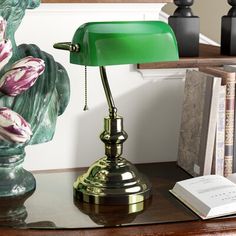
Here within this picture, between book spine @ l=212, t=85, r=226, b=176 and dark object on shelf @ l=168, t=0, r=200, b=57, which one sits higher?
dark object on shelf @ l=168, t=0, r=200, b=57

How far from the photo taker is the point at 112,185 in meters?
A: 1.29

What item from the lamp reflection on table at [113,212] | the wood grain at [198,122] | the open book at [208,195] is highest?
the wood grain at [198,122]

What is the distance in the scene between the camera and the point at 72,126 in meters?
1.62

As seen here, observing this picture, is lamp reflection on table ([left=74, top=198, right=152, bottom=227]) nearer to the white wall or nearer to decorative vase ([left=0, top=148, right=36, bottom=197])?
decorative vase ([left=0, top=148, right=36, bottom=197])

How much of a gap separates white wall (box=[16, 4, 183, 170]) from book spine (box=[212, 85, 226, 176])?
255 mm

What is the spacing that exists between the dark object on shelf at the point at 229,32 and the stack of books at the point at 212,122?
20cm

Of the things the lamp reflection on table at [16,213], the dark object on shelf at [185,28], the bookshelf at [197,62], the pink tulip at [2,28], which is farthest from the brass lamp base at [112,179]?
the dark object on shelf at [185,28]

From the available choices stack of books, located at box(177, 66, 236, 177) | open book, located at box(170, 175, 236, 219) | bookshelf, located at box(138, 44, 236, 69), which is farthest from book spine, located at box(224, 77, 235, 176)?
bookshelf, located at box(138, 44, 236, 69)

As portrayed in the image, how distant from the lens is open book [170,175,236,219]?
3.94 feet

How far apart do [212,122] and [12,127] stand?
1.67 feet

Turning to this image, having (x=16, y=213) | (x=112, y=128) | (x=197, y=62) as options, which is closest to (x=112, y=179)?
(x=112, y=128)

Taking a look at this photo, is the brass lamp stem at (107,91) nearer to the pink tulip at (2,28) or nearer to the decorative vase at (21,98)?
the decorative vase at (21,98)

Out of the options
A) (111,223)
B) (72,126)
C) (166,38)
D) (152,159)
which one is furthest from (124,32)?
(152,159)

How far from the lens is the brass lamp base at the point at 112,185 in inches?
50.3
